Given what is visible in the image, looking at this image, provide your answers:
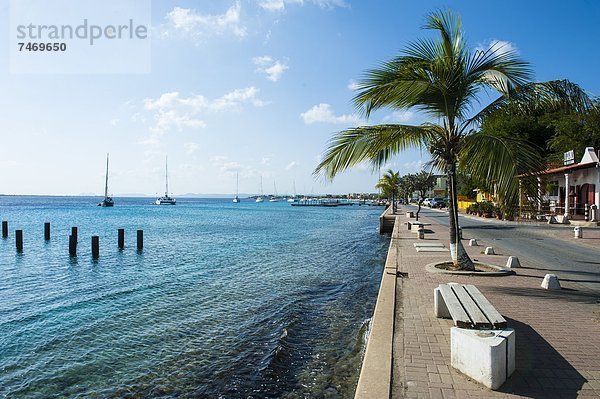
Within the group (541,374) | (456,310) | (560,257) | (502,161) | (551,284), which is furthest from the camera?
(560,257)

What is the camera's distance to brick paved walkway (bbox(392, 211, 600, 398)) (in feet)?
13.6

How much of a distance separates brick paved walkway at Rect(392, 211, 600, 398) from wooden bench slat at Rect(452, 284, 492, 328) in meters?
0.54

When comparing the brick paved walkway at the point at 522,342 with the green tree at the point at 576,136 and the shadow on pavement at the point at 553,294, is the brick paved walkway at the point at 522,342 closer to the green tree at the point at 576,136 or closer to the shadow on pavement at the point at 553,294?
the shadow on pavement at the point at 553,294

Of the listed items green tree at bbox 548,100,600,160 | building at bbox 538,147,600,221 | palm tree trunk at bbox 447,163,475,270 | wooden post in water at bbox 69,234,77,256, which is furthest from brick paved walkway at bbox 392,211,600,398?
green tree at bbox 548,100,600,160

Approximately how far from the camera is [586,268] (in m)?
11.8

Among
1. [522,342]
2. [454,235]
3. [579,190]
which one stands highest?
[579,190]

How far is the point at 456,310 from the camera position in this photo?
5.08 meters

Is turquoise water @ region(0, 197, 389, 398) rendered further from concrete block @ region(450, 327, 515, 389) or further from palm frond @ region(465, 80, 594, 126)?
palm frond @ region(465, 80, 594, 126)

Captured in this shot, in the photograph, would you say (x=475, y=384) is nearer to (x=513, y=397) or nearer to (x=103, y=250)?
(x=513, y=397)

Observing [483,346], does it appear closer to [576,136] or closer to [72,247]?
[72,247]

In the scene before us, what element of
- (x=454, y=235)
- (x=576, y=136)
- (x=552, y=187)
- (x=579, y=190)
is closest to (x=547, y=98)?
(x=552, y=187)

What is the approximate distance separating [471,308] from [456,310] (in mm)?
184

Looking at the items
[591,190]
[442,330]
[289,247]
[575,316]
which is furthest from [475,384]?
[591,190]

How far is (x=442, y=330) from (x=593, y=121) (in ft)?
111
